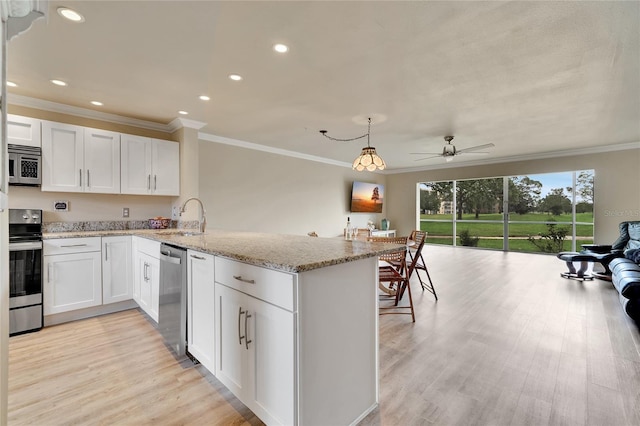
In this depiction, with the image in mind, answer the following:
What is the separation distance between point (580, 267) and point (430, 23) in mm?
A: 4837

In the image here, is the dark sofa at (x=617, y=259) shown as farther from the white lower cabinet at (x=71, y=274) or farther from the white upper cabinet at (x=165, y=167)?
the white lower cabinet at (x=71, y=274)

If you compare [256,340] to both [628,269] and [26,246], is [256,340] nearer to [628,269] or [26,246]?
[26,246]

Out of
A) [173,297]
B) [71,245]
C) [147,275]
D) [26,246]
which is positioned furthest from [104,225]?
[173,297]

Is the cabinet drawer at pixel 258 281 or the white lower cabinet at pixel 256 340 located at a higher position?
the cabinet drawer at pixel 258 281

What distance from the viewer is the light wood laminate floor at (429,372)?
5.32ft

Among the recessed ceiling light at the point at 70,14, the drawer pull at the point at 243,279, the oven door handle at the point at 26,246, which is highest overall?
the recessed ceiling light at the point at 70,14

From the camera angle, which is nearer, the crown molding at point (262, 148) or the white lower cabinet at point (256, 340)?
the white lower cabinet at point (256, 340)

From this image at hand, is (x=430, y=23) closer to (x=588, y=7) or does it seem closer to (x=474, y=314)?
(x=588, y=7)

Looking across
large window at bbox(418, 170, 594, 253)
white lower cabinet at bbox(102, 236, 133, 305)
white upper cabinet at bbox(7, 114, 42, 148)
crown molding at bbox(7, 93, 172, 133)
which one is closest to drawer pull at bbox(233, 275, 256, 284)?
white lower cabinet at bbox(102, 236, 133, 305)

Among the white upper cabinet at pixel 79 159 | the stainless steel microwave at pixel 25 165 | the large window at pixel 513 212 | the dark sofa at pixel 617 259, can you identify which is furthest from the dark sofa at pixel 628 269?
the stainless steel microwave at pixel 25 165

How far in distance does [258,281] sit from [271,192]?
14.4 feet

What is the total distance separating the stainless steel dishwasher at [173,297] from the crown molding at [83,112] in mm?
2327

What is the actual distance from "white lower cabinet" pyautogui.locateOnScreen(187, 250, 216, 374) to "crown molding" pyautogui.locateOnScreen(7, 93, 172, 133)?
276 centimetres

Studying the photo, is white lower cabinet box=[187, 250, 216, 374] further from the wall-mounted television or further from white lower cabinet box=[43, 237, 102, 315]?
the wall-mounted television
